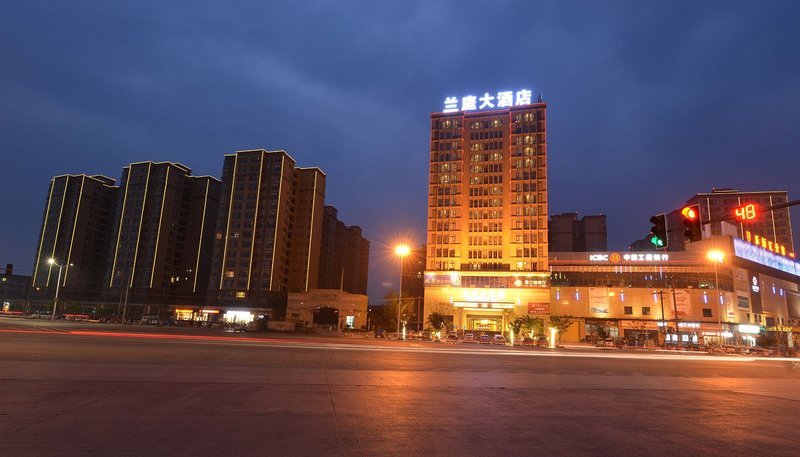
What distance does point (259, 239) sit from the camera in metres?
132

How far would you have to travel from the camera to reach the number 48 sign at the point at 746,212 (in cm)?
1476

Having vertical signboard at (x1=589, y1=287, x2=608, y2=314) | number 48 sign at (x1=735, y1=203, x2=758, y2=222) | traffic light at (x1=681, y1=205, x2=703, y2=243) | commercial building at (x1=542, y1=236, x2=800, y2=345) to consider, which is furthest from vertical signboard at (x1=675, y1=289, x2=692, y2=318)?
number 48 sign at (x1=735, y1=203, x2=758, y2=222)

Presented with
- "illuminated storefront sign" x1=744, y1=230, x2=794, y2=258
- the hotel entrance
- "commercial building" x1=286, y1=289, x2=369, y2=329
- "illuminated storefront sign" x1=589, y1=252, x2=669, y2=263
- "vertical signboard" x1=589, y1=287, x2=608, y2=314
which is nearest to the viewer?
"vertical signboard" x1=589, y1=287, x2=608, y2=314

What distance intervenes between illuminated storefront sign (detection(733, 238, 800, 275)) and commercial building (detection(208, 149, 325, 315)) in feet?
367

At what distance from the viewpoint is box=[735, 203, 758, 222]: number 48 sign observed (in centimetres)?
1476

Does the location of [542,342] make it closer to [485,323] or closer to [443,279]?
[485,323]

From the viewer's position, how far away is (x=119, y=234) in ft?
489

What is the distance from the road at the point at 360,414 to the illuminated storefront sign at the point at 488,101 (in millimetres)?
101103

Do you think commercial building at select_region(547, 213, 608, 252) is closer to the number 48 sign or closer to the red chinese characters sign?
the red chinese characters sign

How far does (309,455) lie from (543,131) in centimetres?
11275

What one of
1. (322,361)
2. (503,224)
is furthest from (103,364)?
(503,224)

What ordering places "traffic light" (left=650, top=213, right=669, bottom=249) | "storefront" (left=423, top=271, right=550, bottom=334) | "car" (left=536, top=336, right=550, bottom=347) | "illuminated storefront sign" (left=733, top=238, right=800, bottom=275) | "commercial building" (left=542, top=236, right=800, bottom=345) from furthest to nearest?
1. "storefront" (left=423, top=271, right=550, bottom=334)
2. "illuminated storefront sign" (left=733, top=238, right=800, bottom=275)
3. "commercial building" (left=542, top=236, right=800, bottom=345)
4. "car" (left=536, top=336, right=550, bottom=347)
5. "traffic light" (left=650, top=213, right=669, bottom=249)

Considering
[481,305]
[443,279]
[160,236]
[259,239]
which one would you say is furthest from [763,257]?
[160,236]

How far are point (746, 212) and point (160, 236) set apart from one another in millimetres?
160487
